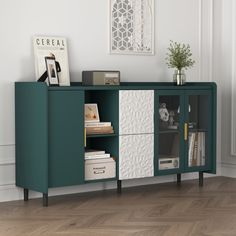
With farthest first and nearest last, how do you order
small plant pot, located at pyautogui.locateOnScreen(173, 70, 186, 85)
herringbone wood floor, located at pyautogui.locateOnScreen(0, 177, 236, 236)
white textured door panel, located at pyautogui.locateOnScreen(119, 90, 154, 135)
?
small plant pot, located at pyautogui.locateOnScreen(173, 70, 186, 85)
white textured door panel, located at pyautogui.locateOnScreen(119, 90, 154, 135)
herringbone wood floor, located at pyautogui.locateOnScreen(0, 177, 236, 236)

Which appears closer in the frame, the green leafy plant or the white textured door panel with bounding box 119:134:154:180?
Result: the white textured door panel with bounding box 119:134:154:180

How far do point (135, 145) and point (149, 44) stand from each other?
1112 millimetres

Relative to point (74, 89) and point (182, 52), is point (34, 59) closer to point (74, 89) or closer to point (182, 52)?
point (74, 89)

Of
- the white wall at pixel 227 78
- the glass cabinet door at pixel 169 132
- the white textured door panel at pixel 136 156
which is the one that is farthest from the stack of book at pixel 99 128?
the white wall at pixel 227 78

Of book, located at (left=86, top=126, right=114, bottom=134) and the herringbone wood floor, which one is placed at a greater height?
book, located at (left=86, top=126, right=114, bottom=134)

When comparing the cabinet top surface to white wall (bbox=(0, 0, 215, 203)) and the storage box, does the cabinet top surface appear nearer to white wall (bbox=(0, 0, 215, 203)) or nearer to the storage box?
white wall (bbox=(0, 0, 215, 203))

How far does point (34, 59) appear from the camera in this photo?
17.2 ft

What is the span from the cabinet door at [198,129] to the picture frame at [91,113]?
3.02ft

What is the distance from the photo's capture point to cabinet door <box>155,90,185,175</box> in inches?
221

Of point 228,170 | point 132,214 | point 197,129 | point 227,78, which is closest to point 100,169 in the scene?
point 132,214

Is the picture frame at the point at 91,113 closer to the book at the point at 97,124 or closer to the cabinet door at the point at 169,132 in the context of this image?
the book at the point at 97,124

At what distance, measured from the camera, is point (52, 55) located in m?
5.29

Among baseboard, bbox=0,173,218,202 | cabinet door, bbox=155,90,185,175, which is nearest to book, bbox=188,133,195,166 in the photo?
cabinet door, bbox=155,90,185,175

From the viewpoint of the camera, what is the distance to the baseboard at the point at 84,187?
5.18m
